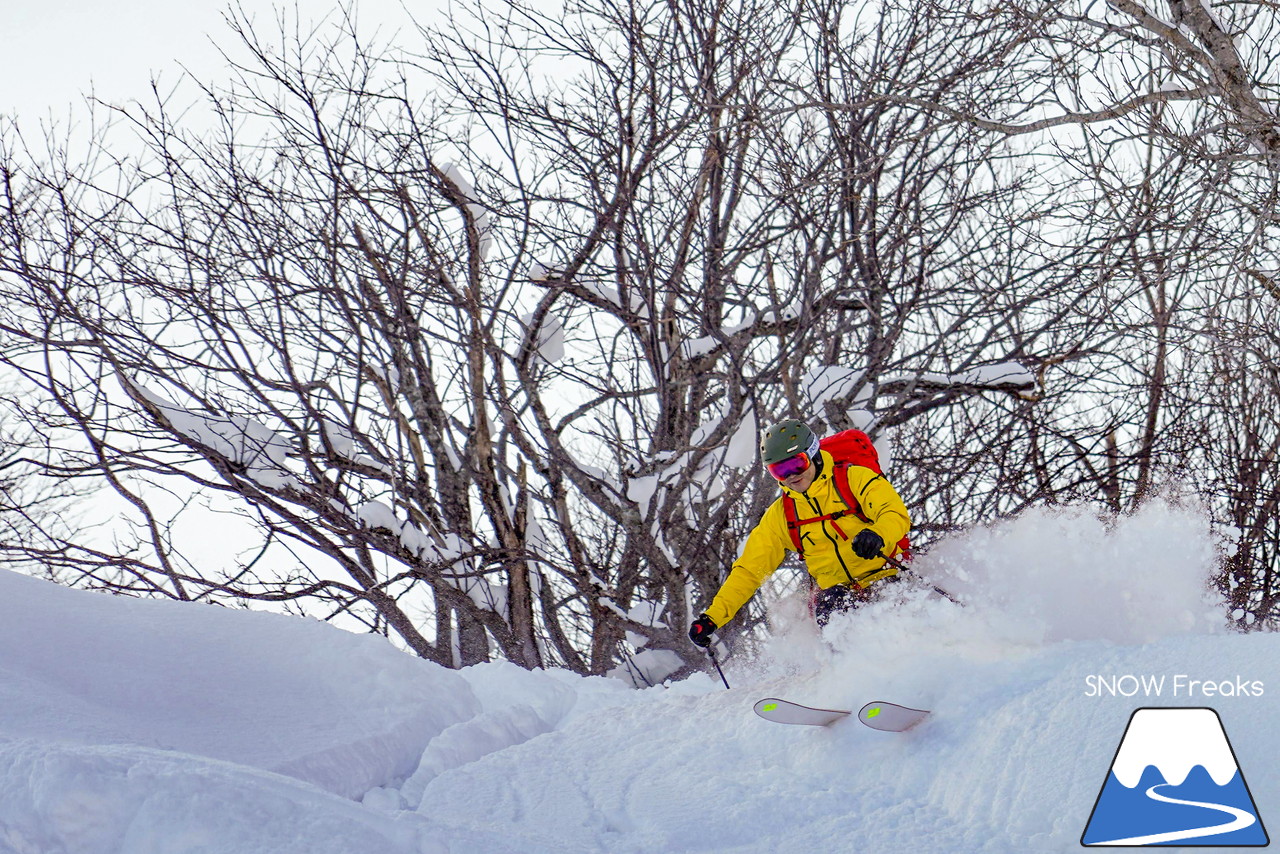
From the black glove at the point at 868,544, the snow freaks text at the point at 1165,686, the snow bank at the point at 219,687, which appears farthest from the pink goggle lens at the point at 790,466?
the snow bank at the point at 219,687

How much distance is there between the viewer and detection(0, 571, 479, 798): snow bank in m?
3.23

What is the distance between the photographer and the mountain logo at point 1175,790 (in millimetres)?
2379

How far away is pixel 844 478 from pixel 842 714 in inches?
51.4

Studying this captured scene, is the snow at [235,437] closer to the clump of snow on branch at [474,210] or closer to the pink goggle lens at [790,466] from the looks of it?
the clump of snow on branch at [474,210]

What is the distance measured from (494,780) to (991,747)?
5.55 ft

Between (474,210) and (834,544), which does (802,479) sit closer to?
(834,544)

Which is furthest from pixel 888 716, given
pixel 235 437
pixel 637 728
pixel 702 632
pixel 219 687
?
pixel 235 437

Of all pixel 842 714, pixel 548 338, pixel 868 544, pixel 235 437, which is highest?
pixel 548 338

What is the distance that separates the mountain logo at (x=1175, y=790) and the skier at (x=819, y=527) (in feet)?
5.18

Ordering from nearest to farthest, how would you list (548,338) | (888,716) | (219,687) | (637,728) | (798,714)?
(888,716)
(798,714)
(219,687)
(637,728)
(548,338)

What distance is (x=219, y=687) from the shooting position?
370 cm

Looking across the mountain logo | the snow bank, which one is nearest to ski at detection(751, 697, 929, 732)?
the mountain logo

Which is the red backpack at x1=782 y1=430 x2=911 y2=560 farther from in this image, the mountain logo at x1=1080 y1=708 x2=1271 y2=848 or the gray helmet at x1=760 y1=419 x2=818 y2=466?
the mountain logo at x1=1080 y1=708 x2=1271 y2=848

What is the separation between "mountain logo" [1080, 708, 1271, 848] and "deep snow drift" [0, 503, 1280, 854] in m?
0.04
